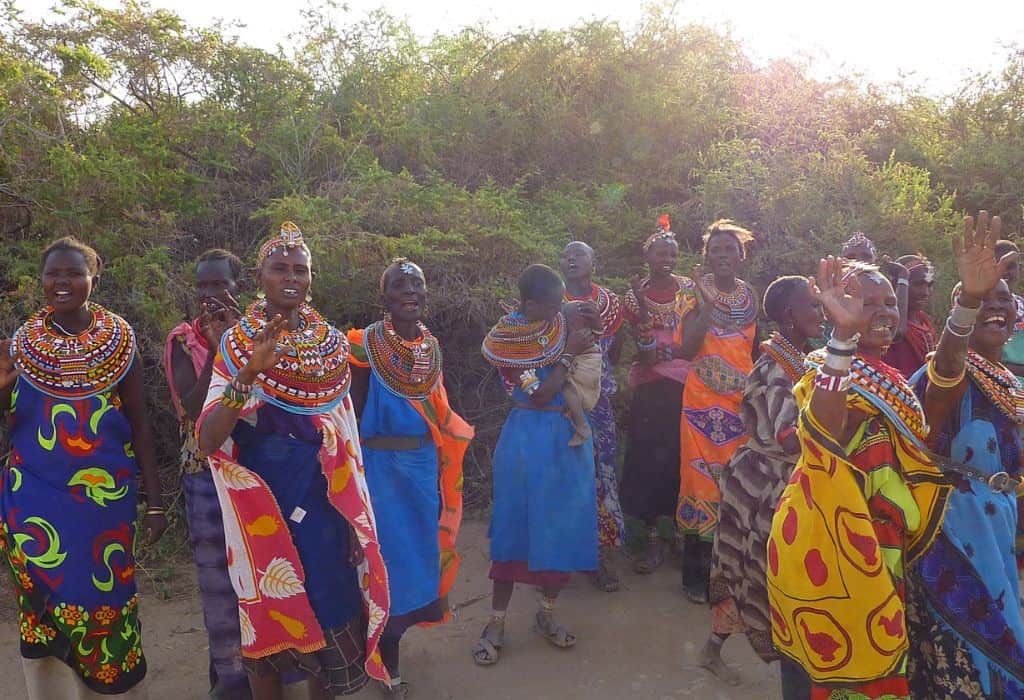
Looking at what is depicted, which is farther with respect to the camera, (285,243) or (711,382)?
(711,382)

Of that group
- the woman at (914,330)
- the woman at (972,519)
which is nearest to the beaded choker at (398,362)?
the woman at (972,519)

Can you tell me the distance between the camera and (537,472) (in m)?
4.02

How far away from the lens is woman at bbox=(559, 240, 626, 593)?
471 cm

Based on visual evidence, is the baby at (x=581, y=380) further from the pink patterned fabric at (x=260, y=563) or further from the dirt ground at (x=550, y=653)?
the pink patterned fabric at (x=260, y=563)

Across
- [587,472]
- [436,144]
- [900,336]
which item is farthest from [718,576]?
[436,144]

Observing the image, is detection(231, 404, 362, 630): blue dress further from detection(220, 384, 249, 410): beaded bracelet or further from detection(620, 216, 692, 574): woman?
detection(620, 216, 692, 574): woman

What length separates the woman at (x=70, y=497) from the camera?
2975 mm

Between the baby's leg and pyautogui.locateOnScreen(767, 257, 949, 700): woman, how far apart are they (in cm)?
162

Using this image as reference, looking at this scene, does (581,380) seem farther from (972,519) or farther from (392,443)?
(972,519)

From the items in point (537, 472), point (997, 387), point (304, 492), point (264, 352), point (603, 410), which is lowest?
point (537, 472)

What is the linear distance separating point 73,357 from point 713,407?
3.21m

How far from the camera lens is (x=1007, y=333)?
2.81 meters

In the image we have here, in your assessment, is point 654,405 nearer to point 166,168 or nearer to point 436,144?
point 436,144

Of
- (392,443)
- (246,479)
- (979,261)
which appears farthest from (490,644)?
(979,261)
